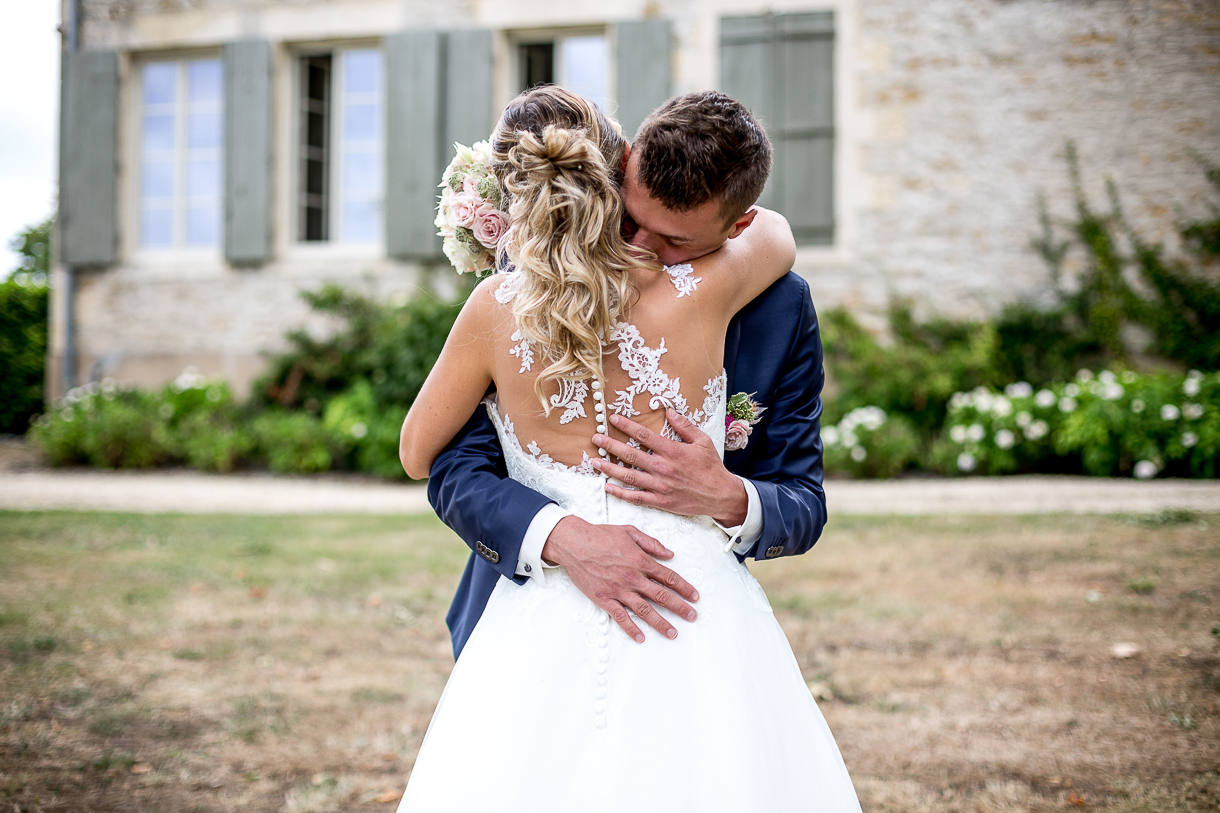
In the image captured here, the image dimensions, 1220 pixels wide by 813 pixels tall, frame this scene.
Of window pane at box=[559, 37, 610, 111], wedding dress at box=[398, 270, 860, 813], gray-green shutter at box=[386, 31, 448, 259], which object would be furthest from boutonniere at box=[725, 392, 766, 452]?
window pane at box=[559, 37, 610, 111]

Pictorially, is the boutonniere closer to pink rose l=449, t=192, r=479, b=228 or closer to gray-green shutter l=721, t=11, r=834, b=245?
pink rose l=449, t=192, r=479, b=228

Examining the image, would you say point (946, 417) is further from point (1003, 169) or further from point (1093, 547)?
point (1093, 547)

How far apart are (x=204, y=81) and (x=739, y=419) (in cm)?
1089

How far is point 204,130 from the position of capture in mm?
10430

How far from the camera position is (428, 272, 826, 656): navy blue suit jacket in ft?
4.90

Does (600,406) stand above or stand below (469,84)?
below

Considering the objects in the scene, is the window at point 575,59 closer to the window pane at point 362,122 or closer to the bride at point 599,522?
the window pane at point 362,122

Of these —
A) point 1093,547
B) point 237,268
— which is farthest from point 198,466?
point 1093,547

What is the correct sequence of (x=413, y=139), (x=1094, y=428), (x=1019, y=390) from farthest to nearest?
(x=413, y=139) < (x=1019, y=390) < (x=1094, y=428)

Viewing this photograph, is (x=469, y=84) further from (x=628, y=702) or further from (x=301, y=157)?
(x=628, y=702)

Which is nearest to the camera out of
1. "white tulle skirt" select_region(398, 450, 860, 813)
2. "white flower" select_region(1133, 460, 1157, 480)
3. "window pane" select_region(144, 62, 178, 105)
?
"white tulle skirt" select_region(398, 450, 860, 813)

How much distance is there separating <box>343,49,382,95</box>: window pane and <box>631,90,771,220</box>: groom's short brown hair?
9719mm

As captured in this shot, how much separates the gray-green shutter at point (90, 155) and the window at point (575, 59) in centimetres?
476

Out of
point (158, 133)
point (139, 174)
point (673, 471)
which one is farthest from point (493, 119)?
point (673, 471)
